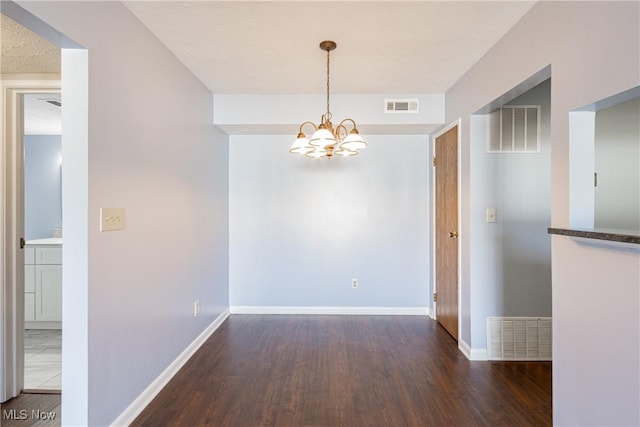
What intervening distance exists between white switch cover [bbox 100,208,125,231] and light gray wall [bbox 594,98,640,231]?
3.56 m

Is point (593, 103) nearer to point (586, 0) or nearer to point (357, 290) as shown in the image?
point (586, 0)

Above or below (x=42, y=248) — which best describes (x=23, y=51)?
above

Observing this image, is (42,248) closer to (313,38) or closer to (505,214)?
(313,38)

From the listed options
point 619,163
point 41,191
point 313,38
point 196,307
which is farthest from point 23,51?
point 619,163

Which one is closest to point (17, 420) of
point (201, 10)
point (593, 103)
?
point (201, 10)

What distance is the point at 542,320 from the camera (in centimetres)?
267

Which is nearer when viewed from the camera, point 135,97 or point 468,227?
point 135,97

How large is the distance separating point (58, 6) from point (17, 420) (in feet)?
7.80

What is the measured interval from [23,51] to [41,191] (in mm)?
2880

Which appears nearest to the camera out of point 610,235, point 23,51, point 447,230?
point 610,235

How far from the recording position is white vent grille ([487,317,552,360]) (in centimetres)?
267

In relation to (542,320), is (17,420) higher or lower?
lower

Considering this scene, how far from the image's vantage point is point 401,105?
132 inches

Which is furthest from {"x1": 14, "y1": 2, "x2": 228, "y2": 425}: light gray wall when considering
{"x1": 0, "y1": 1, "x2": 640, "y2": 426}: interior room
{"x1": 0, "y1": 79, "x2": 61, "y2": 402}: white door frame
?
{"x1": 0, "y1": 79, "x2": 61, "y2": 402}: white door frame
